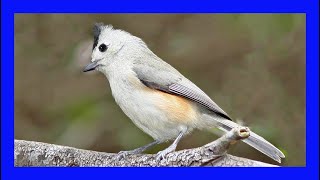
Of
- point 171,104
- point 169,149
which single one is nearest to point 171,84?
point 171,104

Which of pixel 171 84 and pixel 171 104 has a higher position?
pixel 171 84

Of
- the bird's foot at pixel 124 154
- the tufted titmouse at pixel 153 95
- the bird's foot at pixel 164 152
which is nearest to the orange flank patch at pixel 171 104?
the tufted titmouse at pixel 153 95

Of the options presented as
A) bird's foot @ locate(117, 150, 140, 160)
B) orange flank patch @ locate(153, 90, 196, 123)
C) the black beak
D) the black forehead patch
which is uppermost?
the black forehead patch

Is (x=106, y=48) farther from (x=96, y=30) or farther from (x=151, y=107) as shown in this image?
(x=151, y=107)

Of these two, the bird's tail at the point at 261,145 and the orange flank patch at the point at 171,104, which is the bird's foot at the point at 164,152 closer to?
the orange flank patch at the point at 171,104

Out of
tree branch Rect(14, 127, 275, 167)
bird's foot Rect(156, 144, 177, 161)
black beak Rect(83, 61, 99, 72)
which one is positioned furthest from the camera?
black beak Rect(83, 61, 99, 72)

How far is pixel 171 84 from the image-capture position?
4.93 m

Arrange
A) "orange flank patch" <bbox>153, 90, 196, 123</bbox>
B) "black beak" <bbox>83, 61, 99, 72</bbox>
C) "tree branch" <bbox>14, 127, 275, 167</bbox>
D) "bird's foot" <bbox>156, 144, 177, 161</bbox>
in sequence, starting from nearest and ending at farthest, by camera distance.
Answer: "tree branch" <bbox>14, 127, 275, 167</bbox> → "bird's foot" <bbox>156, 144, 177, 161</bbox> → "orange flank patch" <bbox>153, 90, 196, 123</bbox> → "black beak" <bbox>83, 61, 99, 72</bbox>

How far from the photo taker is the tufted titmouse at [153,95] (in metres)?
4.86

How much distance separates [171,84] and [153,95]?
13 cm

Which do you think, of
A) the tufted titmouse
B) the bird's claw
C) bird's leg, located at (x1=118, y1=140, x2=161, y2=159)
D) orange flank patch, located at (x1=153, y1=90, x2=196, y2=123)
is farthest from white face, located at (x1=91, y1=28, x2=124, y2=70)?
the bird's claw

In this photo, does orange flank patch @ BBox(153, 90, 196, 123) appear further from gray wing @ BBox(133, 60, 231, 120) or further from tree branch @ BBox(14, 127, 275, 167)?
tree branch @ BBox(14, 127, 275, 167)

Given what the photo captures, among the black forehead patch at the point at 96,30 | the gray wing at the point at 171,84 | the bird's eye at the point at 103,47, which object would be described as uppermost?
the black forehead patch at the point at 96,30

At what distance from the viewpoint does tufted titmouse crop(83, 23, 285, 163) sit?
191 inches
